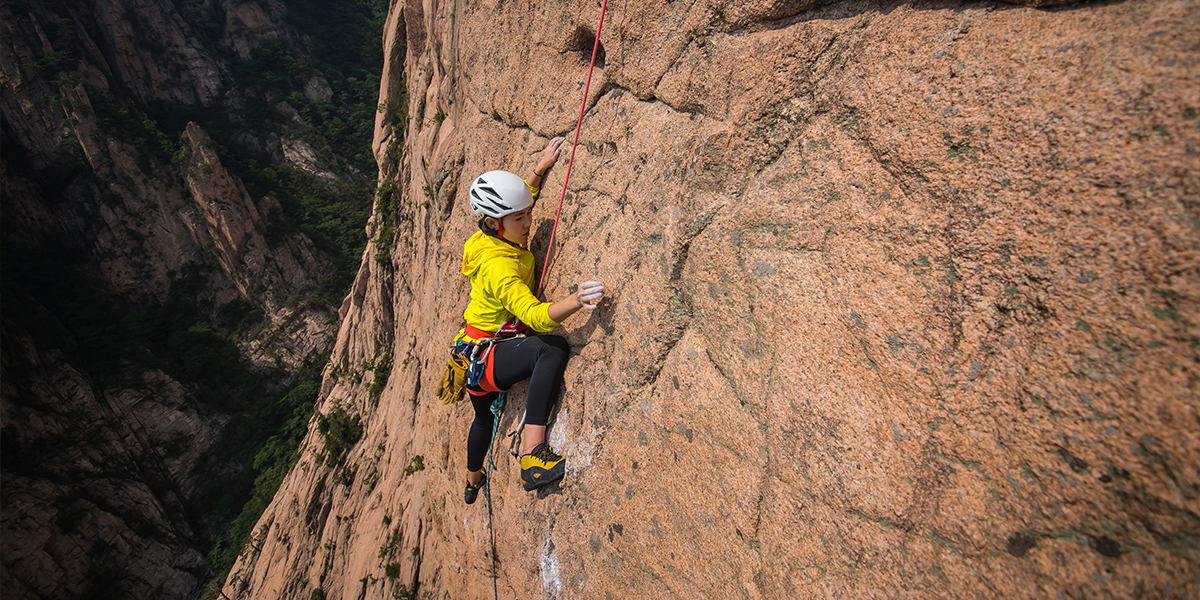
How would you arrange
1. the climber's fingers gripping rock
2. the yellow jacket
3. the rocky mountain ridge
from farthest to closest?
the rocky mountain ridge < the yellow jacket < the climber's fingers gripping rock

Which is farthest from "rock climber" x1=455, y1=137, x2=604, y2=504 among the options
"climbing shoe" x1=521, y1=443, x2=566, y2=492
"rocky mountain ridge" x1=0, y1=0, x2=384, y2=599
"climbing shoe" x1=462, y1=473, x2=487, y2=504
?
"rocky mountain ridge" x1=0, y1=0, x2=384, y2=599

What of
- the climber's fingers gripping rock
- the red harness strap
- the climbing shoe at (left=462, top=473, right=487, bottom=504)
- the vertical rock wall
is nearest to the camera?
the vertical rock wall

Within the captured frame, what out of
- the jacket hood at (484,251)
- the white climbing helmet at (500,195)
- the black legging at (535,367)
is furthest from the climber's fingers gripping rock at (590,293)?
the white climbing helmet at (500,195)

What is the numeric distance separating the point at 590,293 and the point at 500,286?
74 centimetres

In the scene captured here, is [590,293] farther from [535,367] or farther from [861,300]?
[861,300]

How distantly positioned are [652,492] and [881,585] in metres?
1.06

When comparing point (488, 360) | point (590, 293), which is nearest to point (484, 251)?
point (488, 360)

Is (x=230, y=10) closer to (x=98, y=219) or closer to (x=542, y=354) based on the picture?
(x=98, y=219)

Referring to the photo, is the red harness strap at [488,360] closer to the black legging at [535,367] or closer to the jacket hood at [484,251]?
the black legging at [535,367]

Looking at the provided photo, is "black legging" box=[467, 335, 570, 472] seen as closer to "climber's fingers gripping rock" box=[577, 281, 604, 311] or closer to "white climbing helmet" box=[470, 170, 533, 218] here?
"climber's fingers gripping rock" box=[577, 281, 604, 311]

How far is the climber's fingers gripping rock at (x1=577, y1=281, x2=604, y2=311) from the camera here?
2.42 m

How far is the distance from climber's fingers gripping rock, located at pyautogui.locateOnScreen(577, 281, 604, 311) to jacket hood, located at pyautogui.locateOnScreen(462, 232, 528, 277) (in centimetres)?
85

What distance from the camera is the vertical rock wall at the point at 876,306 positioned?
1.20m

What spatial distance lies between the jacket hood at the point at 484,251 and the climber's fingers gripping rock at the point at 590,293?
0.85m
